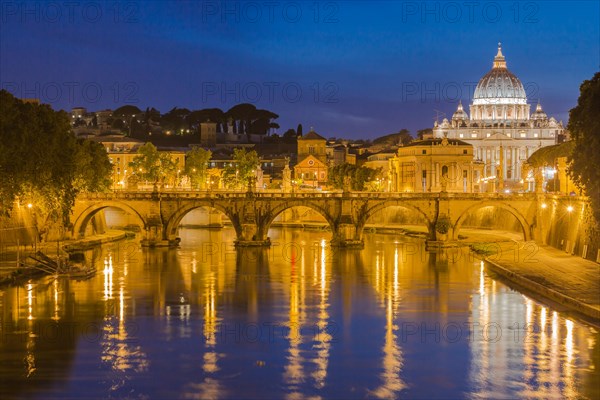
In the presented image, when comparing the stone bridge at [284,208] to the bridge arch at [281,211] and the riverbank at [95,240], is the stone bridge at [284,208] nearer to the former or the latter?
the bridge arch at [281,211]

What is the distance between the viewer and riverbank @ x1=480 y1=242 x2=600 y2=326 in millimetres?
45812

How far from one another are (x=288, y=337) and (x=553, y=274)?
21.4m

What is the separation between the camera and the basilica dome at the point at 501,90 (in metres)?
190

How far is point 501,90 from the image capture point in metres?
191

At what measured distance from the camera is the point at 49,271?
5788 centimetres

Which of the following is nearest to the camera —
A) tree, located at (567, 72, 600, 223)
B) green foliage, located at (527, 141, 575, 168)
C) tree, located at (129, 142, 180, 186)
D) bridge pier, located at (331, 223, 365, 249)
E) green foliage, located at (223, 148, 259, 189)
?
tree, located at (567, 72, 600, 223)

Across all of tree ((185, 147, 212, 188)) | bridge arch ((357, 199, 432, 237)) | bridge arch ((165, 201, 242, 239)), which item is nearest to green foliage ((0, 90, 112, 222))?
bridge arch ((165, 201, 242, 239))

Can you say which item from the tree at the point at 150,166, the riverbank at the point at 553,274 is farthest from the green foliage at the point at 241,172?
the riverbank at the point at 553,274

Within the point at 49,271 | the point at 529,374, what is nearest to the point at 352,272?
the point at 49,271

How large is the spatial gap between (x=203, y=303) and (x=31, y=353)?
14.3 meters

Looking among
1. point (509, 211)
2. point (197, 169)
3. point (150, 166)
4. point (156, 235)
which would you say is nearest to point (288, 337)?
point (156, 235)

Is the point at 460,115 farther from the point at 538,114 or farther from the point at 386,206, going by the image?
the point at 386,206

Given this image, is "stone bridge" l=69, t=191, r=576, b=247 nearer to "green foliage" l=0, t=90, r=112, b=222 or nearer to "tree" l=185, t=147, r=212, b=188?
"green foliage" l=0, t=90, r=112, b=222

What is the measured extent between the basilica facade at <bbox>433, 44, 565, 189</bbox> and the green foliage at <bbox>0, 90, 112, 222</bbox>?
11309cm
